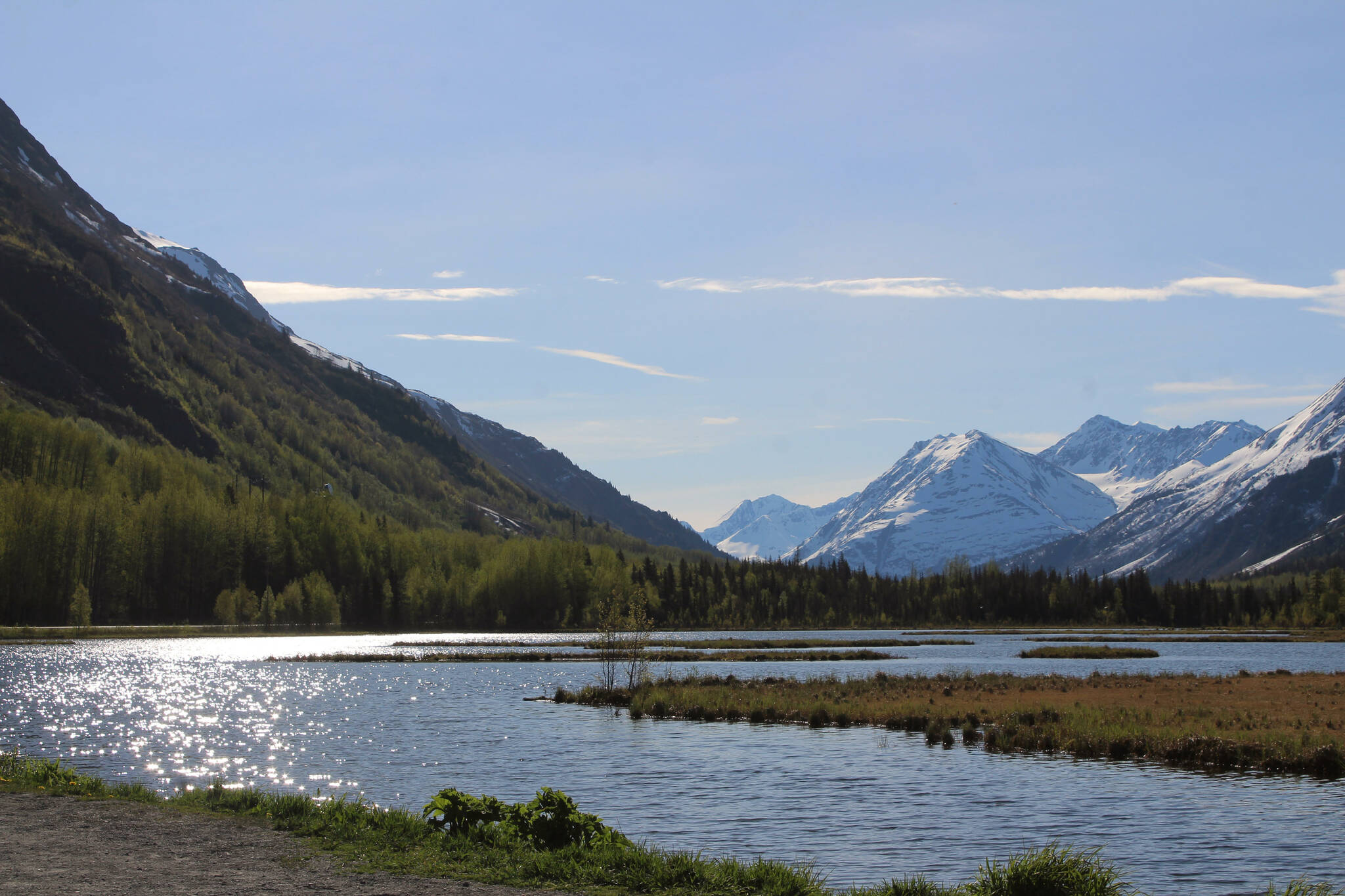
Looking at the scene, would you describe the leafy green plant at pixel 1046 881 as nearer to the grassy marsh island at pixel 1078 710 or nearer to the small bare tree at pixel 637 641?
the grassy marsh island at pixel 1078 710

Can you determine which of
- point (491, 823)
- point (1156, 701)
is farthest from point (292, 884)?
point (1156, 701)

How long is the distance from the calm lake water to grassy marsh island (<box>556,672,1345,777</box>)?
8.70 ft

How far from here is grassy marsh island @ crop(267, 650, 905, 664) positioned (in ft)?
413

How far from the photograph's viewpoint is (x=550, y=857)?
2492cm

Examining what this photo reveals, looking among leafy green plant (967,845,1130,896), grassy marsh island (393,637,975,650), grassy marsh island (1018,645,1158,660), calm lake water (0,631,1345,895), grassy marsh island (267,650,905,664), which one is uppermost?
leafy green plant (967,845,1130,896)

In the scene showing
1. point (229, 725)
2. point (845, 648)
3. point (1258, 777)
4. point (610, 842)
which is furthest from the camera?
point (845, 648)

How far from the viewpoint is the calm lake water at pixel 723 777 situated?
30812 millimetres

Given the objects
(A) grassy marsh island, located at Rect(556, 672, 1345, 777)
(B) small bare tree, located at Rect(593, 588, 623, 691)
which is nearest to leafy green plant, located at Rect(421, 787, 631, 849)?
(A) grassy marsh island, located at Rect(556, 672, 1345, 777)

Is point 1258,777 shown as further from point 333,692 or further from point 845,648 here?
point 845,648

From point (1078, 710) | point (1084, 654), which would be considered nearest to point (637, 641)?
point (1078, 710)

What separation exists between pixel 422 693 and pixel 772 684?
2811 cm

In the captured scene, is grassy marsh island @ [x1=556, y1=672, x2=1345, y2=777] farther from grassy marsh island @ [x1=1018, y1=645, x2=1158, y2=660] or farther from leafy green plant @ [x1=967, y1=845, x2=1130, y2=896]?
grassy marsh island @ [x1=1018, y1=645, x2=1158, y2=660]

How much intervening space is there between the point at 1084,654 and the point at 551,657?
221 feet

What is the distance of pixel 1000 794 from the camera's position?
3944cm
